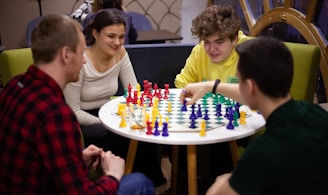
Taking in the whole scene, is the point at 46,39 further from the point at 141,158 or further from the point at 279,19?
the point at 279,19

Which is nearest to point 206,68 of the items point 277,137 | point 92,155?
point 92,155

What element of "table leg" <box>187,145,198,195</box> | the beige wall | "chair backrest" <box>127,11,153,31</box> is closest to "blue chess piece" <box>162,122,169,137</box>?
"table leg" <box>187,145,198,195</box>

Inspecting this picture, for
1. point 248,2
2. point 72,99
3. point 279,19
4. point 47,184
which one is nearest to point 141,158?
point 72,99

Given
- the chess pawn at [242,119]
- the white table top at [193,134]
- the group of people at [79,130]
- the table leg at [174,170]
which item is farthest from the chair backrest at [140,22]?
the group of people at [79,130]

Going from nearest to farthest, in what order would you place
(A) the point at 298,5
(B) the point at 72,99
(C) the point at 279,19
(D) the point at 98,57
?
(B) the point at 72,99 → (D) the point at 98,57 → (A) the point at 298,5 → (C) the point at 279,19

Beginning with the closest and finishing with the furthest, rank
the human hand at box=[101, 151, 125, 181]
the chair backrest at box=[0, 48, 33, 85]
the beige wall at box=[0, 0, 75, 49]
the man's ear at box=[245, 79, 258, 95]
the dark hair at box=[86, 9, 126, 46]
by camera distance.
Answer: the man's ear at box=[245, 79, 258, 95] < the human hand at box=[101, 151, 125, 181] < the chair backrest at box=[0, 48, 33, 85] < the dark hair at box=[86, 9, 126, 46] < the beige wall at box=[0, 0, 75, 49]

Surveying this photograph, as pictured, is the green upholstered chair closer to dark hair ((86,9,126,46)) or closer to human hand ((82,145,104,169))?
dark hair ((86,9,126,46))

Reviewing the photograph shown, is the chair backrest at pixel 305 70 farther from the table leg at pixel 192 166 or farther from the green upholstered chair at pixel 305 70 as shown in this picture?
the table leg at pixel 192 166

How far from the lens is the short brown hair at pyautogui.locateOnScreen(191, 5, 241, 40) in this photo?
2031 mm

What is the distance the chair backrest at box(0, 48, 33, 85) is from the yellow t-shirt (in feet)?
3.10

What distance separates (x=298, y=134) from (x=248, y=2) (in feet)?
11.6

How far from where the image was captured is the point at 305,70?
6.79 ft

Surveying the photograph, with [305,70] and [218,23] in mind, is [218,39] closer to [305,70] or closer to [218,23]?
[218,23]

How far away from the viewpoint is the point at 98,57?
2.29 metres
